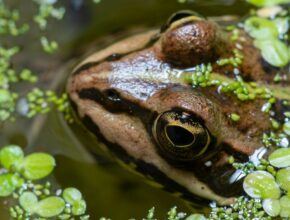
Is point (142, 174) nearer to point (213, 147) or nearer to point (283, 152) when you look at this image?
point (213, 147)

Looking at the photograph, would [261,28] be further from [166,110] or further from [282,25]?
[166,110]

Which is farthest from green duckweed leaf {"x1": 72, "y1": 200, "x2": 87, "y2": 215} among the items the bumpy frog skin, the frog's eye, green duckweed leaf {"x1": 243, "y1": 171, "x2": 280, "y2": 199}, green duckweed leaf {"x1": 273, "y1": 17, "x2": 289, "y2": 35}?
green duckweed leaf {"x1": 273, "y1": 17, "x2": 289, "y2": 35}

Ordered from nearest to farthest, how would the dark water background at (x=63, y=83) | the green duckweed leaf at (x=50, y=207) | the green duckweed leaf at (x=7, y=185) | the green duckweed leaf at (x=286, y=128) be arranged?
the green duckweed leaf at (x=286, y=128), the green duckweed leaf at (x=50, y=207), the green duckweed leaf at (x=7, y=185), the dark water background at (x=63, y=83)

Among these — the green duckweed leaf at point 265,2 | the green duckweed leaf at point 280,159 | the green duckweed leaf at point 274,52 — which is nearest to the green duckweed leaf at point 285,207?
the green duckweed leaf at point 280,159

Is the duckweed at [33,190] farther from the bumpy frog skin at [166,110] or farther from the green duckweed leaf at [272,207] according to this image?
the green duckweed leaf at [272,207]

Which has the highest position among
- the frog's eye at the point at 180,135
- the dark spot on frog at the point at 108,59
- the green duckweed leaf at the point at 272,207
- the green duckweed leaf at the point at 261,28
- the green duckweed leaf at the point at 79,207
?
the dark spot on frog at the point at 108,59

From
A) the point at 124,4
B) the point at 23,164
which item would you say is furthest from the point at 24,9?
the point at 23,164

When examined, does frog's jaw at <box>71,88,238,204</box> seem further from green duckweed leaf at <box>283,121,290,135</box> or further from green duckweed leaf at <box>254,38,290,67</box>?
green duckweed leaf at <box>254,38,290,67</box>
